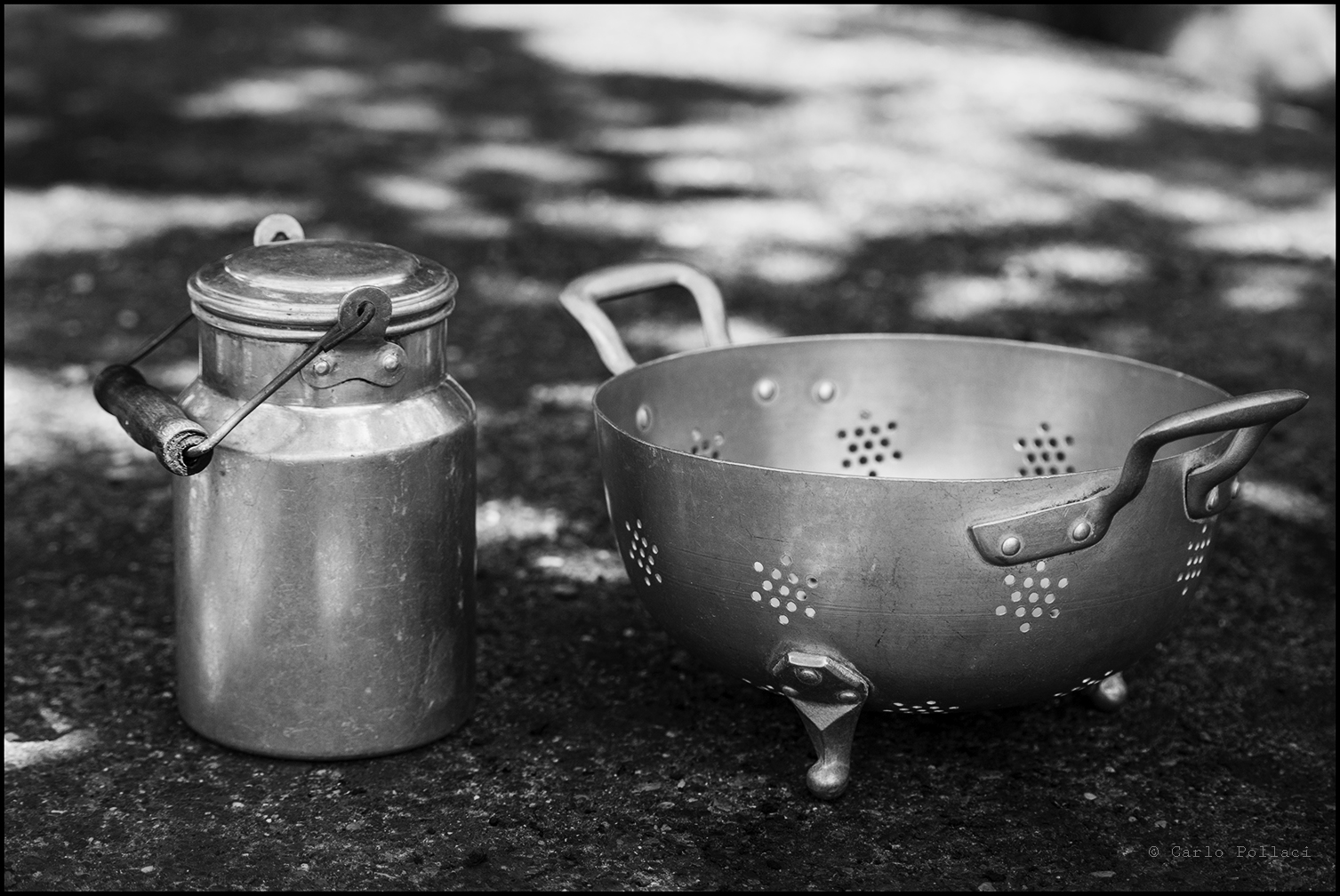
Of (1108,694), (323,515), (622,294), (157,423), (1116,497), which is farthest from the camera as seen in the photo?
(622,294)

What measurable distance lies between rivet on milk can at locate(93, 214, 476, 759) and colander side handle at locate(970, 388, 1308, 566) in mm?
853

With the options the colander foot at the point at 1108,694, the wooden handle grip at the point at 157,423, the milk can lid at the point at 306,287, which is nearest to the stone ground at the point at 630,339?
the colander foot at the point at 1108,694

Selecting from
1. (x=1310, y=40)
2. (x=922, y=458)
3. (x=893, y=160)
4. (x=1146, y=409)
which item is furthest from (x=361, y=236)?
(x=1310, y=40)

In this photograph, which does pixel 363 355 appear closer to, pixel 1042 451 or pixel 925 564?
pixel 925 564

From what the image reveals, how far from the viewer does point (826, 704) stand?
2209 mm

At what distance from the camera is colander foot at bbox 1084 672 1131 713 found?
8.45 ft

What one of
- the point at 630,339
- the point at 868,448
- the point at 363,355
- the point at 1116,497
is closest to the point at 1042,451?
the point at 868,448

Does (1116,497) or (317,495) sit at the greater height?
(1116,497)

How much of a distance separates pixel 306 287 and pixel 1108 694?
148cm

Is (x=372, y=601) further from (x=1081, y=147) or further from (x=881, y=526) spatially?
(x=1081, y=147)

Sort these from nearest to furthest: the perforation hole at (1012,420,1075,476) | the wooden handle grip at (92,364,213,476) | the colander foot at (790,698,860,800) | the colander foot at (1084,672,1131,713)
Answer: the wooden handle grip at (92,364,213,476) < the colander foot at (790,698,860,800) < the colander foot at (1084,672,1131,713) < the perforation hole at (1012,420,1075,476)

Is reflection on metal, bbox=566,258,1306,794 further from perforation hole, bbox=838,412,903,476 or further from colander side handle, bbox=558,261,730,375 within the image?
perforation hole, bbox=838,412,903,476

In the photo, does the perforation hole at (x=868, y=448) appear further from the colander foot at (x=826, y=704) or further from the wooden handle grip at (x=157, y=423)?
the wooden handle grip at (x=157, y=423)


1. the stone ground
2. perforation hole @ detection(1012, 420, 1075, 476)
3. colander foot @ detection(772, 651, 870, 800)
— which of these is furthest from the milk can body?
perforation hole @ detection(1012, 420, 1075, 476)
